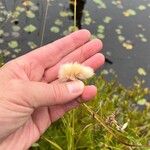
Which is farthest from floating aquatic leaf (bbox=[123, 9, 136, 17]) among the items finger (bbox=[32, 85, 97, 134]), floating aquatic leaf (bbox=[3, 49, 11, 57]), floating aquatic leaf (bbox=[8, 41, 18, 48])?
finger (bbox=[32, 85, 97, 134])

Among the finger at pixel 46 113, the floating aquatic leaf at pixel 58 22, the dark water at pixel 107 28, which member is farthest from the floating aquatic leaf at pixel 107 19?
the finger at pixel 46 113

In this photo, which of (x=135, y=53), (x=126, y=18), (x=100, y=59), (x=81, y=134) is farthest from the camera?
(x=126, y=18)

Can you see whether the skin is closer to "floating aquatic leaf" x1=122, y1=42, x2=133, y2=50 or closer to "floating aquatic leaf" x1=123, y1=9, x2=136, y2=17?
"floating aquatic leaf" x1=122, y1=42, x2=133, y2=50

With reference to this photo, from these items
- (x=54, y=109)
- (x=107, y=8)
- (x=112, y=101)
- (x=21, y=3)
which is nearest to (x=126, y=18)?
(x=107, y=8)

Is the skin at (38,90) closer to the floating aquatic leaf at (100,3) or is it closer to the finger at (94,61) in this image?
the finger at (94,61)

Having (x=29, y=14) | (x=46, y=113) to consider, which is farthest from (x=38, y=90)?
(x=29, y=14)

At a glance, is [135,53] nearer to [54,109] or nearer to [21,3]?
[21,3]
